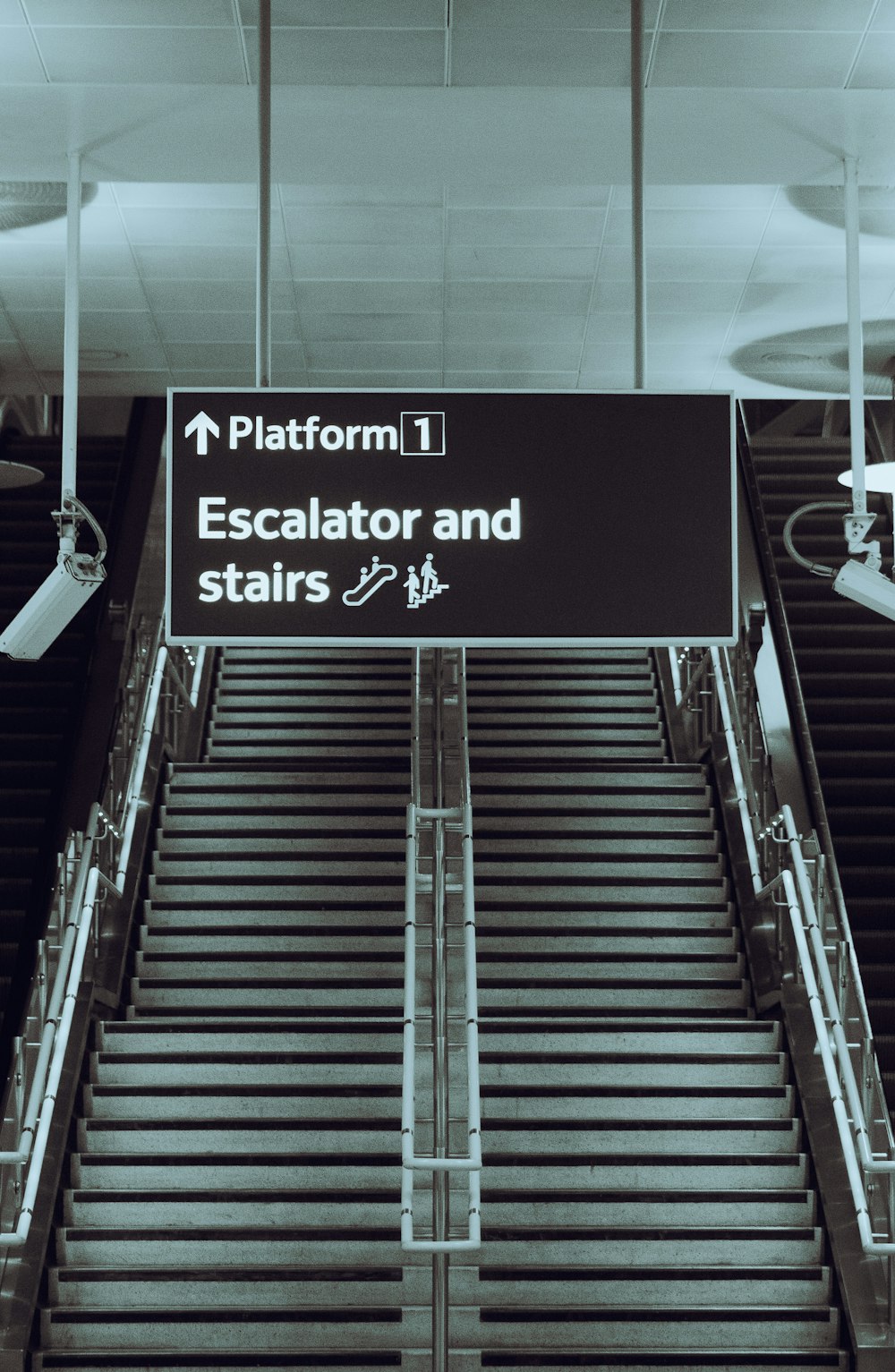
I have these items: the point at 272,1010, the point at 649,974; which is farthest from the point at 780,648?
the point at 272,1010

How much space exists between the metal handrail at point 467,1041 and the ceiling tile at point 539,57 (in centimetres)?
391

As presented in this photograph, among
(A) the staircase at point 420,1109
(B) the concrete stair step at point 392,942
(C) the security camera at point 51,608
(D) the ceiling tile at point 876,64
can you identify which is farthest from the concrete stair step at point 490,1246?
(D) the ceiling tile at point 876,64

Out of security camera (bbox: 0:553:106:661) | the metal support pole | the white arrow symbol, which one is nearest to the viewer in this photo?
the white arrow symbol

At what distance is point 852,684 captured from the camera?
1087cm

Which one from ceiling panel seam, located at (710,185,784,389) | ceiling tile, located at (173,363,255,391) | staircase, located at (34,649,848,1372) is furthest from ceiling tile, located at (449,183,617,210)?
staircase, located at (34,649,848,1372)

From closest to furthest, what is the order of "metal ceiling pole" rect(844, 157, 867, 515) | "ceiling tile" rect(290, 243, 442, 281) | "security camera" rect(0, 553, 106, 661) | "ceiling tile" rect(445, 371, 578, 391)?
"security camera" rect(0, 553, 106, 661) < "metal ceiling pole" rect(844, 157, 867, 515) < "ceiling tile" rect(290, 243, 442, 281) < "ceiling tile" rect(445, 371, 578, 391)

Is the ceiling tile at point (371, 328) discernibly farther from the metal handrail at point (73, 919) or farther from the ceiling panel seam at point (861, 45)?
the ceiling panel seam at point (861, 45)

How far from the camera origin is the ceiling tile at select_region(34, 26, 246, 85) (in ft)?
16.3

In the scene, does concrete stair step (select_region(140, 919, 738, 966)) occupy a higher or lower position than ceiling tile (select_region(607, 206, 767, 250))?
lower

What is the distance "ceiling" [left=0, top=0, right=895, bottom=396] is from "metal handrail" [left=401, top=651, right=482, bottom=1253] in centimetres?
252

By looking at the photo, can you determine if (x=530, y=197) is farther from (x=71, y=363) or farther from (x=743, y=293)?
(x=71, y=363)

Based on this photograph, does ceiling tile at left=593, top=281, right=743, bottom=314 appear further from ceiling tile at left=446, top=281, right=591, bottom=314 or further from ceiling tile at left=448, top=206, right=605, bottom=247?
ceiling tile at left=448, top=206, right=605, bottom=247

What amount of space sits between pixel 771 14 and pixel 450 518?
1.88 m

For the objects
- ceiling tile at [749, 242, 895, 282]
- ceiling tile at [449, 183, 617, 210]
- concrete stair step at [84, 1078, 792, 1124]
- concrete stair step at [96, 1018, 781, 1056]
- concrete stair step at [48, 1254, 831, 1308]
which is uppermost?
ceiling tile at [749, 242, 895, 282]
